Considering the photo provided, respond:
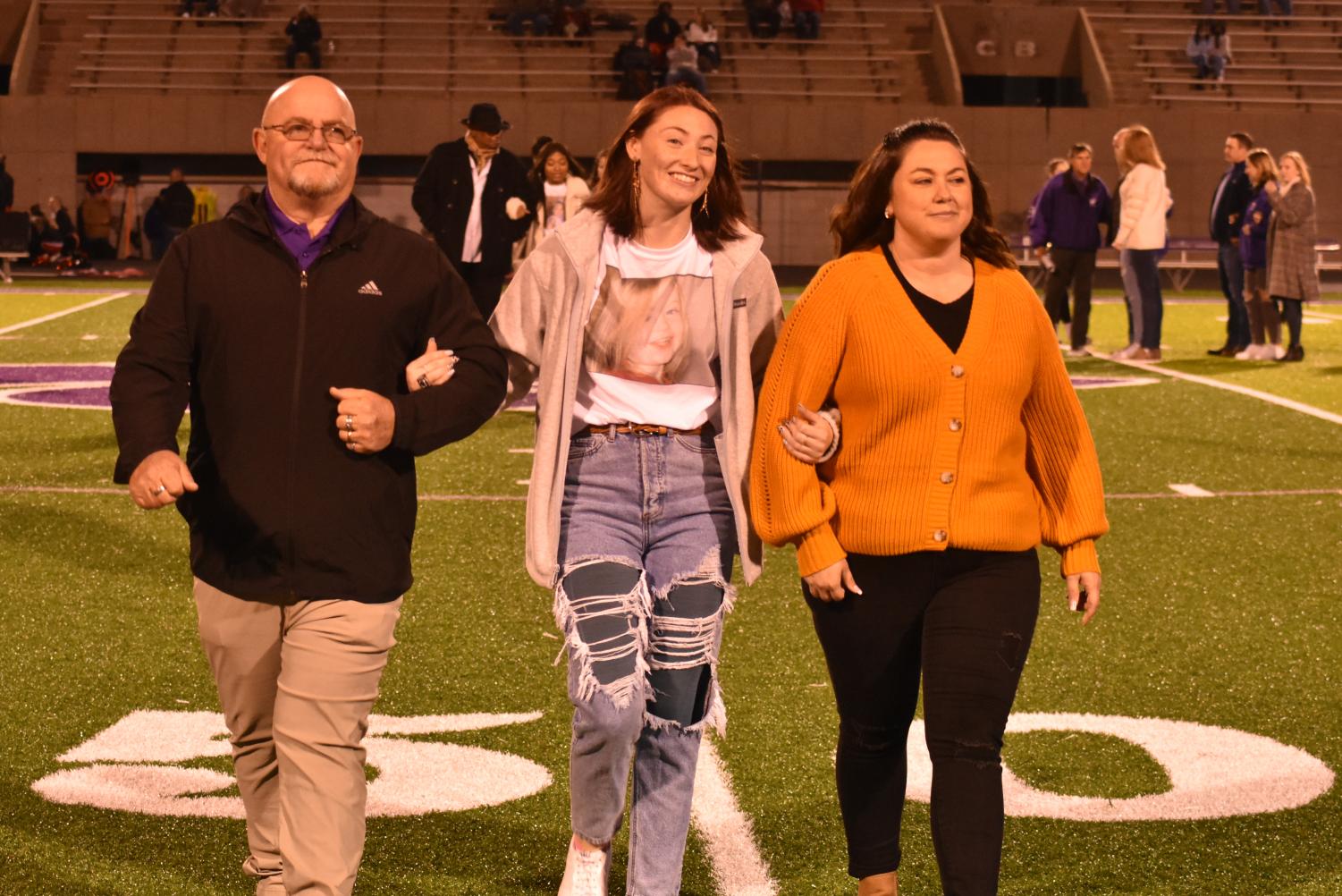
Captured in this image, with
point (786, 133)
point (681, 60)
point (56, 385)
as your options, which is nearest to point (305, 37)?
point (681, 60)

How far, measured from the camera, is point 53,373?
1648cm

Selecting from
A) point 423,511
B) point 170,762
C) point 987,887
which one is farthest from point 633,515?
point 423,511

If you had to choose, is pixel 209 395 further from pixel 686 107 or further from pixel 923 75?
pixel 923 75

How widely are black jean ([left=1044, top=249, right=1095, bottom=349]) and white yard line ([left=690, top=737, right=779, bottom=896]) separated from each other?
43.5ft

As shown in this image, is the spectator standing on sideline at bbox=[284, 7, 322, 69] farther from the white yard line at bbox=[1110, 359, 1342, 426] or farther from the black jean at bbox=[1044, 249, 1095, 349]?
the white yard line at bbox=[1110, 359, 1342, 426]

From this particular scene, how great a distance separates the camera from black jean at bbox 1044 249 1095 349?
1812 centimetres

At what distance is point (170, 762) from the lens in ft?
17.6

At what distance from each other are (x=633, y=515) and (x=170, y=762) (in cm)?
193

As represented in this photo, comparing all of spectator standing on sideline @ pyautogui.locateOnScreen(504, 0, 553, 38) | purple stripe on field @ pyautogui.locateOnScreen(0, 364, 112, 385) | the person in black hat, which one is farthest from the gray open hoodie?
spectator standing on sideline @ pyautogui.locateOnScreen(504, 0, 553, 38)

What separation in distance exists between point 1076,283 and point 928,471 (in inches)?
582

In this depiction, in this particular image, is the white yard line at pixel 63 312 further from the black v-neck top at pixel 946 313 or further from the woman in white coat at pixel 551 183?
the black v-neck top at pixel 946 313

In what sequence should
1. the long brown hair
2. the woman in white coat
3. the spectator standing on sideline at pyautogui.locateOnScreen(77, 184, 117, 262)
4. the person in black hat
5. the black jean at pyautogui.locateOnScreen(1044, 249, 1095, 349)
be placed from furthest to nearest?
the spectator standing on sideline at pyautogui.locateOnScreen(77, 184, 117, 262), the black jean at pyautogui.locateOnScreen(1044, 249, 1095, 349), the woman in white coat, the person in black hat, the long brown hair

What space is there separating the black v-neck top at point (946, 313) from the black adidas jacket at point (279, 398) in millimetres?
913

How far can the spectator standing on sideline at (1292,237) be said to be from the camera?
1727cm
